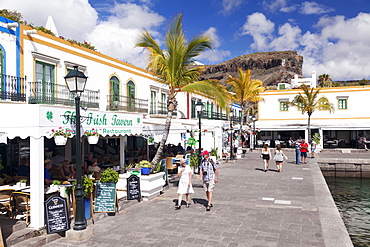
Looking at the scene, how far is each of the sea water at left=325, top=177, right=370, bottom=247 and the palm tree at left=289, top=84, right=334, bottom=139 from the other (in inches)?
426

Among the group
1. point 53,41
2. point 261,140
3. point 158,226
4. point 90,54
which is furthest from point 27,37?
point 261,140

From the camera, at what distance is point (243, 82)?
2870 centimetres

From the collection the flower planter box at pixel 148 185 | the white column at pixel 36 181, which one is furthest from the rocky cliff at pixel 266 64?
the white column at pixel 36 181

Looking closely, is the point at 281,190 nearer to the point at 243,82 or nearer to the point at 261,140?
the point at 243,82

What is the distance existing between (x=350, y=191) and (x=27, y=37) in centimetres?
→ 1684

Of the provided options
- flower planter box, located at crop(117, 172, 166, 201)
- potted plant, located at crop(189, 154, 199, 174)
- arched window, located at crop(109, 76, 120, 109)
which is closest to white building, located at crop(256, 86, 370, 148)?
potted plant, located at crop(189, 154, 199, 174)

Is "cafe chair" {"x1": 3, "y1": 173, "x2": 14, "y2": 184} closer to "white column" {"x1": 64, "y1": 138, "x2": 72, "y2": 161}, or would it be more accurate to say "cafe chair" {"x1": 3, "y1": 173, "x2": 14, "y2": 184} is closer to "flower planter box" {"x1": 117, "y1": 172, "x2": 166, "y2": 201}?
"flower planter box" {"x1": 117, "y1": 172, "x2": 166, "y2": 201}

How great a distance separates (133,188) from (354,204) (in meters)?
10.1

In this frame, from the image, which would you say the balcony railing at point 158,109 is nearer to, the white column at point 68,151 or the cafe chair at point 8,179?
the white column at point 68,151

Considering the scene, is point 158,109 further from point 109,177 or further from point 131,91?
point 109,177

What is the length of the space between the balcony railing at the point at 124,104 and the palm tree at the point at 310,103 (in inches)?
747

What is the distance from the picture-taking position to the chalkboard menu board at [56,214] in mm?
7055

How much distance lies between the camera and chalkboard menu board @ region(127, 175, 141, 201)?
1016cm

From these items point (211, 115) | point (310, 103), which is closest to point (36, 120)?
point (211, 115)
